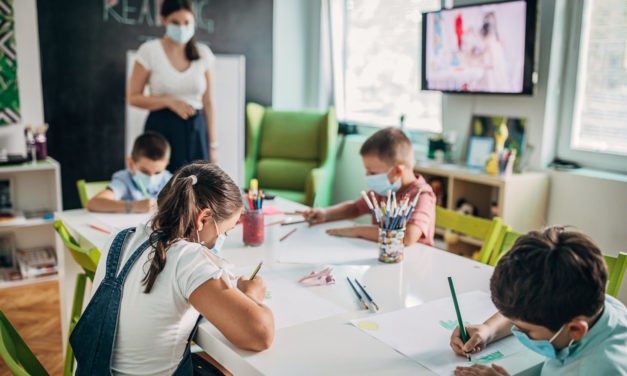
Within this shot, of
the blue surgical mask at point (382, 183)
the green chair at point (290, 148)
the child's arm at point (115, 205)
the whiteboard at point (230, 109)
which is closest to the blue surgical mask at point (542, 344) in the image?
the blue surgical mask at point (382, 183)

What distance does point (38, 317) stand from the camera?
317 centimetres

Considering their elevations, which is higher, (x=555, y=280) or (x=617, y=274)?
(x=555, y=280)

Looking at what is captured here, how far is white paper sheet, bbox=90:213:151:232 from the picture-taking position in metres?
2.13

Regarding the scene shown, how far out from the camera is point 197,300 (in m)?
1.19

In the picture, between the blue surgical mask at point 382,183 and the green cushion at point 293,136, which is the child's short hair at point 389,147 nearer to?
the blue surgical mask at point 382,183

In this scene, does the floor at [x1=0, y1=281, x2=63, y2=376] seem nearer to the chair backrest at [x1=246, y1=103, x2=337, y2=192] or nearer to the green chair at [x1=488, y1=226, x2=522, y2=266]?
the chair backrest at [x1=246, y1=103, x2=337, y2=192]

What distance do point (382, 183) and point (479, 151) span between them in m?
1.64

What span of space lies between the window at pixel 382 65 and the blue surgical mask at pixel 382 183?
7.01ft

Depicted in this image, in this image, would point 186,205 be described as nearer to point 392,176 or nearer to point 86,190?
point 392,176

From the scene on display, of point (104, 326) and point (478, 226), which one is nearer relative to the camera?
point (104, 326)

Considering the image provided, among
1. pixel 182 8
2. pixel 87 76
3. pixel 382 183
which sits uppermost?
pixel 182 8

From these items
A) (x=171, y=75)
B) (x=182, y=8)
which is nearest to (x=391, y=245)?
(x=171, y=75)

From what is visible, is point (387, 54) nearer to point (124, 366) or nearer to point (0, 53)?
point (0, 53)

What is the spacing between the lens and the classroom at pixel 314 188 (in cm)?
118
